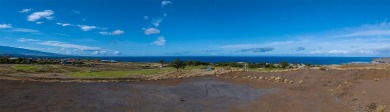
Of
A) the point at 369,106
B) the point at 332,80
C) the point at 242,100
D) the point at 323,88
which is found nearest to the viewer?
the point at 369,106

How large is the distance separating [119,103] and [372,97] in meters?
19.6

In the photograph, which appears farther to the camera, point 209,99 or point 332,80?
point 332,80

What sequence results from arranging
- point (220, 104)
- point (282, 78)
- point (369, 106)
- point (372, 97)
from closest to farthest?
point (369, 106)
point (372, 97)
point (220, 104)
point (282, 78)

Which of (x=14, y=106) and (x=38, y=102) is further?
(x=38, y=102)

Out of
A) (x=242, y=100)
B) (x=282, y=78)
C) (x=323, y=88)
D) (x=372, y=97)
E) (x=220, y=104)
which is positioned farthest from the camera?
(x=282, y=78)

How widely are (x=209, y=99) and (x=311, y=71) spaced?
1084 inches

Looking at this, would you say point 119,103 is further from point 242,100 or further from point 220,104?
point 242,100

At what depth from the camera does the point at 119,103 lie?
3006 cm

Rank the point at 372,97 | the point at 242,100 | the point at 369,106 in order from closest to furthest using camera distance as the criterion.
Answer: the point at 369,106 → the point at 372,97 → the point at 242,100

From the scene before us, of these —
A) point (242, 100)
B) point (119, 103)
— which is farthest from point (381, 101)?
point (119, 103)

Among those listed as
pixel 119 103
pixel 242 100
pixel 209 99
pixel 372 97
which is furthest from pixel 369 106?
pixel 119 103

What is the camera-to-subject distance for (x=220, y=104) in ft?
98.6

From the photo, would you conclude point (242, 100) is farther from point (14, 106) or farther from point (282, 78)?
point (282, 78)

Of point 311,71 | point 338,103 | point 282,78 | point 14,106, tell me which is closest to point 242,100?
point 338,103
